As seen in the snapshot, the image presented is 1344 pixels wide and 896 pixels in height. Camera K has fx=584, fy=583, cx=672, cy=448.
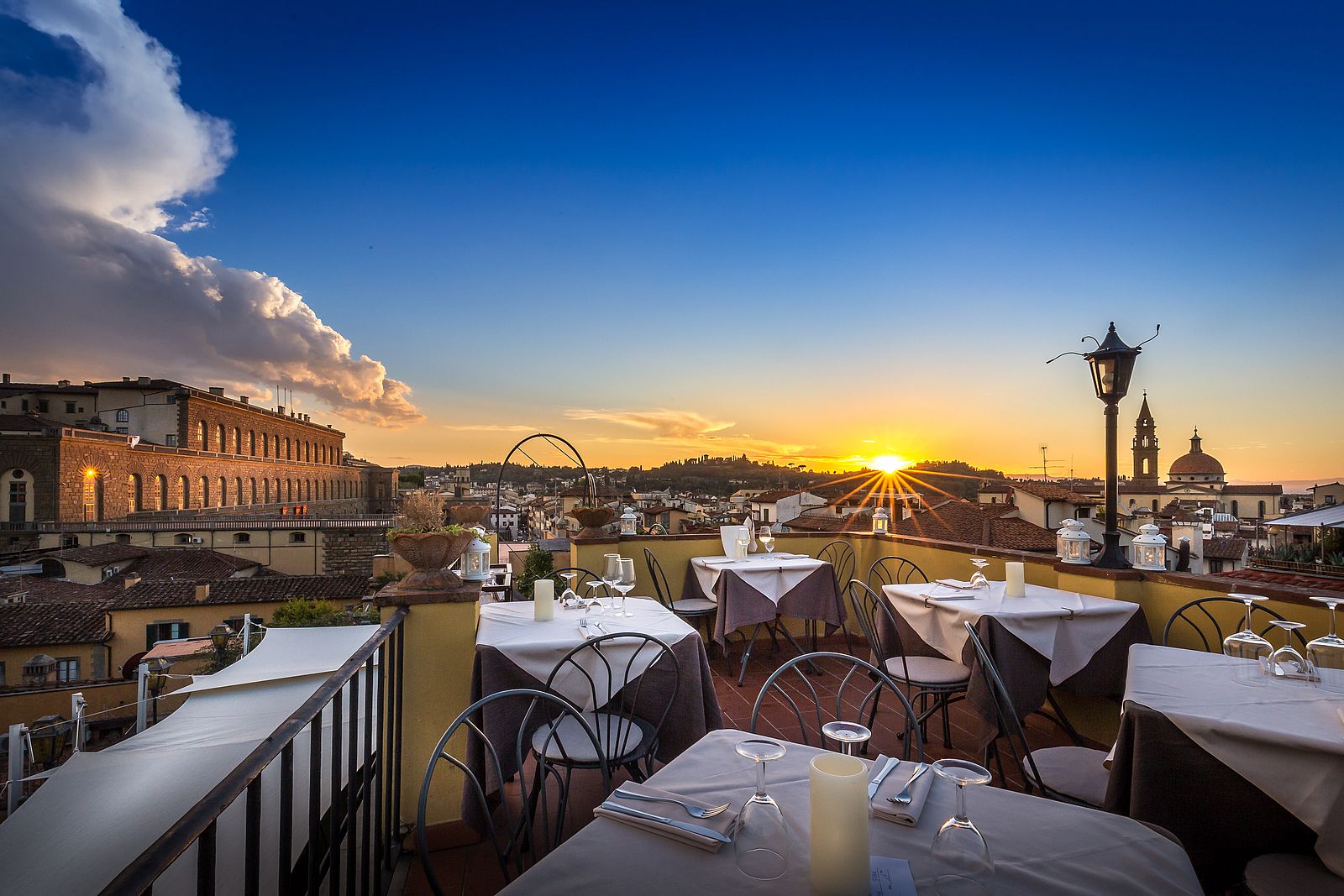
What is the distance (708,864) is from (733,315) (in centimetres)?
983

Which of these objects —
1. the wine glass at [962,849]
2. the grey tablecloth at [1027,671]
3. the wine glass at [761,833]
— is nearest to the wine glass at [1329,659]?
the grey tablecloth at [1027,671]

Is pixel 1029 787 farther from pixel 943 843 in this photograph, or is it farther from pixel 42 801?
pixel 42 801

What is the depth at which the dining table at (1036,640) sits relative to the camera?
2822 mm

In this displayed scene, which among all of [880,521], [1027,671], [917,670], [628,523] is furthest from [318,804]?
[880,521]

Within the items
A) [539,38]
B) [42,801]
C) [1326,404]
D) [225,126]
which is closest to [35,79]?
[225,126]

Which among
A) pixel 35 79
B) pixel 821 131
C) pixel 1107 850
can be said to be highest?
pixel 35 79

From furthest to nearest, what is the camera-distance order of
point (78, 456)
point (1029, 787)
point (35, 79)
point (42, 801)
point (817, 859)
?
1. point (78, 456)
2. point (35, 79)
3. point (42, 801)
4. point (1029, 787)
5. point (817, 859)

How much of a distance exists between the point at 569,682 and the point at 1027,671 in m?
2.24

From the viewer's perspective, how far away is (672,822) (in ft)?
3.31

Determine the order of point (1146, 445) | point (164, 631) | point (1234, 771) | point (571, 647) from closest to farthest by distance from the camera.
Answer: point (1234, 771) < point (571, 647) < point (164, 631) < point (1146, 445)

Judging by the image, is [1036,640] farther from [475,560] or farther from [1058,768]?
[475,560]

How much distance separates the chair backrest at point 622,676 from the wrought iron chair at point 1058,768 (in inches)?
44.5

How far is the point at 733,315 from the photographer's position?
1023 cm

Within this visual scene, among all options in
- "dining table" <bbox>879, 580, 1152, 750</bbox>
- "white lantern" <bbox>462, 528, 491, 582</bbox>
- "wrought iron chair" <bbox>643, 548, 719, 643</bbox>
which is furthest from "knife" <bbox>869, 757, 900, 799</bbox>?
"wrought iron chair" <bbox>643, 548, 719, 643</bbox>
